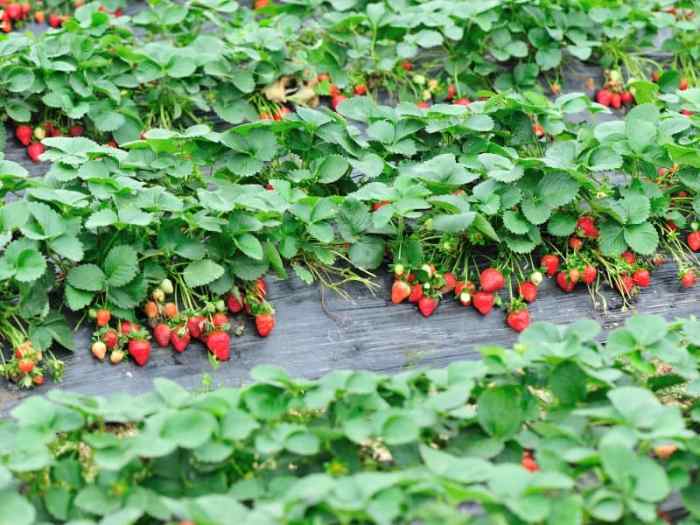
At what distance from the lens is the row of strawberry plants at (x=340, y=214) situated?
3760 millimetres

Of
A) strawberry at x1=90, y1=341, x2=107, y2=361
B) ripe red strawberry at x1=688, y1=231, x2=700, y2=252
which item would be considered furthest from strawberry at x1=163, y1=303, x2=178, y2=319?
ripe red strawberry at x1=688, y1=231, x2=700, y2=252

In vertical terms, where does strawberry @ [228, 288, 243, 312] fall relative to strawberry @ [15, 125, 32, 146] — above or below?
below

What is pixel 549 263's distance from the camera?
421 cm

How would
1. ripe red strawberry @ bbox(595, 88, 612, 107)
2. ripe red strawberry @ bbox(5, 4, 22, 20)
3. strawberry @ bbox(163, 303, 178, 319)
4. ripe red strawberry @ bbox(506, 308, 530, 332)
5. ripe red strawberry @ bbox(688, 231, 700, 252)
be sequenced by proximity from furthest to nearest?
ripe red strawberry @ bbox(5, 4, 22, 20) < ripe red strawberry @ bbox(595, 88, 612, 107) < ripe red strawberry @ bbox(688, 231, 700, 252) < ripe red strawberry @ bbox(506, 308, 530, 332) < strawberry @ bbox(163, 303, 178, 319)

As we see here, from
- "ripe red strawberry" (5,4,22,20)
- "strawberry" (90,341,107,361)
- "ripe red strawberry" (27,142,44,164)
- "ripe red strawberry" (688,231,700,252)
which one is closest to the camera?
"strawberry" (90,341,107,361)

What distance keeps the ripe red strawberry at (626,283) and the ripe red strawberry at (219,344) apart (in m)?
1.40

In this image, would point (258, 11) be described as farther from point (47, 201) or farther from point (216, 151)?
point (47, 201)

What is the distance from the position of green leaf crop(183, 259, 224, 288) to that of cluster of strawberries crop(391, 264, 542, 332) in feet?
2.03

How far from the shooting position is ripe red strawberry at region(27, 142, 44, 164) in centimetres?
470

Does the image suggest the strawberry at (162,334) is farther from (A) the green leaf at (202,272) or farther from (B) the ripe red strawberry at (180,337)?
(A) the green leaf at (202,272)

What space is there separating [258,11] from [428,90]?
0.88 metres

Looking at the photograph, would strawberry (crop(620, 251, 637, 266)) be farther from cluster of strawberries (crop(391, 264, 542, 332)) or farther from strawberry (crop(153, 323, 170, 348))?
strawberry (crop(153, 323, 170, 348))

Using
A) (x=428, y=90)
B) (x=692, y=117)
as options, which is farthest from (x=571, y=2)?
(x=692, y=117)

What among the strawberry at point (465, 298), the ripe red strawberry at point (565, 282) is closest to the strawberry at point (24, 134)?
the strawberry at point (465, 298)
